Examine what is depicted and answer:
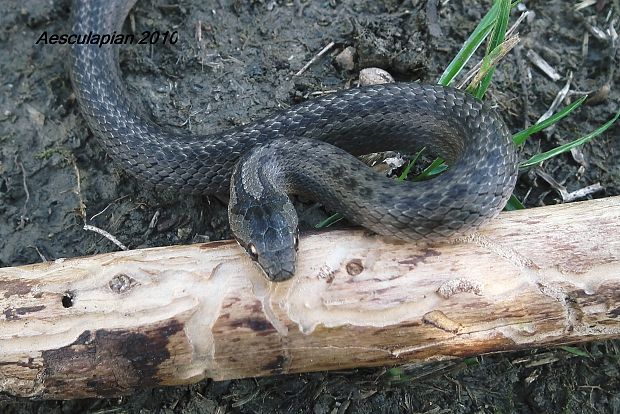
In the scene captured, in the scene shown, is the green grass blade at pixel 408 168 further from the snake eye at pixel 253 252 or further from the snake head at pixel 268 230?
the snake eye at pixel 253 252

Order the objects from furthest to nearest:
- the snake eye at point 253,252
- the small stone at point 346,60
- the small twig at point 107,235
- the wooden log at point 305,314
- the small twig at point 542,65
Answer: the small twig at point 542,65 → the small stone at point 346,60 → the small twig at point 107,235 → the snake eye at point 253,252 → the wooden log at point 305,314

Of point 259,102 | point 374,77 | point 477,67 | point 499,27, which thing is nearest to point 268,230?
point 259,102

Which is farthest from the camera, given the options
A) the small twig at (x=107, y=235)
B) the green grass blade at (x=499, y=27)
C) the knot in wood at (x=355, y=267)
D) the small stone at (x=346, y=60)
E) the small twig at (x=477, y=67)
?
the small stone at (x=346, y=60)

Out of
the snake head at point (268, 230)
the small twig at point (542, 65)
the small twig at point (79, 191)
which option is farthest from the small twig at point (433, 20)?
the small twig at point (79, 191)

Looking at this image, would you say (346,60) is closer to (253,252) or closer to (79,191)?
(253,252)

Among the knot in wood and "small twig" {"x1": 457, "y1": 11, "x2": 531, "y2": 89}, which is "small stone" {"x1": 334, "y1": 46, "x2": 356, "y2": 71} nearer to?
"small twig" {"x1": 457, "y1": 11, "x2": 531, "y2": 89}

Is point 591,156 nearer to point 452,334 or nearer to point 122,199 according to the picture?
point 452,334

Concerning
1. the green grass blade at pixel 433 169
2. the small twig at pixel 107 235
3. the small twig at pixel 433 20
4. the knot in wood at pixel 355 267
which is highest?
the small twig at pixel 433 20
